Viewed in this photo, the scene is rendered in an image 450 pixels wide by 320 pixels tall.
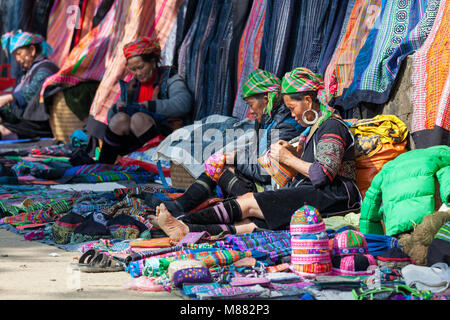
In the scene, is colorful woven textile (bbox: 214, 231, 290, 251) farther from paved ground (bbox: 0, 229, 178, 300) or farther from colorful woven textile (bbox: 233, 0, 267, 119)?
colorful woven textile (bbox: 233, 0, 267, 119)

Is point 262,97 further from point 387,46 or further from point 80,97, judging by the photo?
point 80,97

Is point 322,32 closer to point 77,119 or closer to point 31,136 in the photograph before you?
point 77,119

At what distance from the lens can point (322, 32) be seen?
5.52 m

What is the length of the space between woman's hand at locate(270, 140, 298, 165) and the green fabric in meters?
5.63

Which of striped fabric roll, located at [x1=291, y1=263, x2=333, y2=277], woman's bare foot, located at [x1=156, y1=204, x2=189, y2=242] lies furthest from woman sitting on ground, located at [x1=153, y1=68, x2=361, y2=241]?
striped fabric roll, located at [x1=291, y1=263, x2=333, y2=277]

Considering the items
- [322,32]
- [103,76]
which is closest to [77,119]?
[103,76]

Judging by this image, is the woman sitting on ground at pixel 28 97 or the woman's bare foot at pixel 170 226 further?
the woman sitting on ground at pixel 28 97

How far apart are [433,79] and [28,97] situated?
721 centimetres

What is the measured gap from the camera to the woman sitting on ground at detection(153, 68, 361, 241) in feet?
12.7

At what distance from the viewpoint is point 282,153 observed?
4.11 meters

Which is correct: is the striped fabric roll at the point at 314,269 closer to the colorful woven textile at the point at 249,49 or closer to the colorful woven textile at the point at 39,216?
the colorful woven textile at the point at 39,216

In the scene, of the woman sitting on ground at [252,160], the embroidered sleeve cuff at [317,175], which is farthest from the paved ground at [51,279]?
the embroidered sleeve cuff at [317,175]

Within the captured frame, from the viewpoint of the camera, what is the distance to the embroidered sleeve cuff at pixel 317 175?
3.85 metres

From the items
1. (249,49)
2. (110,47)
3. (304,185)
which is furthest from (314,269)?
(110,47)
